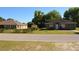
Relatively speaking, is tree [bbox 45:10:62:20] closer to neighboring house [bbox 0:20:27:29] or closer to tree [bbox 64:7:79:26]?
tree [bbox 64:7:79:26]

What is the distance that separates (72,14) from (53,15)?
60 cm

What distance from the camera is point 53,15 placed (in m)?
7.89

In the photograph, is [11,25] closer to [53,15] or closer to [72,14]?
[53,15]

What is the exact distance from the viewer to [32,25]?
7828 millimetres

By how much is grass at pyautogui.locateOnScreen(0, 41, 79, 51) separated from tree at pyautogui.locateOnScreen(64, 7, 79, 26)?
0.89 meters

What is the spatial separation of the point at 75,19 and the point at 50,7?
99cm

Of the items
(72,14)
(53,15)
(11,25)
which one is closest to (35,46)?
(11,25)

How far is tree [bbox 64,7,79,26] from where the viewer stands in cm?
777

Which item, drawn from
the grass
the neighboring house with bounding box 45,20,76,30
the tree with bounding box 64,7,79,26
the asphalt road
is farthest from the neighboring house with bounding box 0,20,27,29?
the tree with bounding box 64,7,79,26

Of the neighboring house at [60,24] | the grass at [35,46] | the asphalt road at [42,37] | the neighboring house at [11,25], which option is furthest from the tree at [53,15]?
the grass at [35,46]

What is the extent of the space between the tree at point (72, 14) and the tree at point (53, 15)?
0.74 feet

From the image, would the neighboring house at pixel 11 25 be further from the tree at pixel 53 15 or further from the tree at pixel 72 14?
the tree at pixel 72 14
